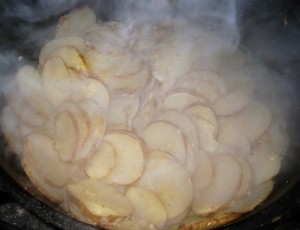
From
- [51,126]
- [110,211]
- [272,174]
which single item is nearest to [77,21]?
[51,126]

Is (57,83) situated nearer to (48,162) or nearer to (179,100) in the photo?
(48,162)

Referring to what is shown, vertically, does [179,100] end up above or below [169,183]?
above

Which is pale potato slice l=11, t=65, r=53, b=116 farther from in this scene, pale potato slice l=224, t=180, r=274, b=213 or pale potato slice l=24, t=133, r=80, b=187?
pale potato slice l=224, t=180, r=274, b=213

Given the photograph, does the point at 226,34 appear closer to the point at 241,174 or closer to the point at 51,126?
the point at 241,174

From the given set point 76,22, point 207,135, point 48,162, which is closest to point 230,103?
point 207,135

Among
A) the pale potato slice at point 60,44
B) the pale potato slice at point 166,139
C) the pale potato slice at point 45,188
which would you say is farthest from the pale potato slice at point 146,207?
the pale potato slice at point 60,44

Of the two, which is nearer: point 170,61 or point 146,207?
point 146,207
